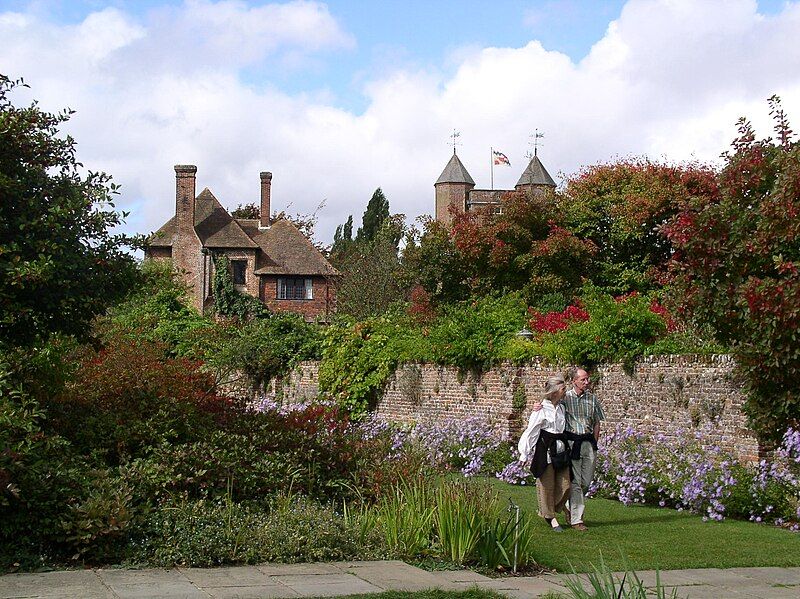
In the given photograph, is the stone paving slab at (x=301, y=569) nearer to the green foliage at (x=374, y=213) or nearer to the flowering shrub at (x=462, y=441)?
the flowering shrub at (x=462, y=441)

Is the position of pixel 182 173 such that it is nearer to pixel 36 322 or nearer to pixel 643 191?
pixel 643 191

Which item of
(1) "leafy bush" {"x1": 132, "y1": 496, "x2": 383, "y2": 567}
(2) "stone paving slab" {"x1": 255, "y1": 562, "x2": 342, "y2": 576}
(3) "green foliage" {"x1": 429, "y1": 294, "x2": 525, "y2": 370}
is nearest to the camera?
(2) "stone paving slab" {"x1": 255, "y1": 562, "x2": 342, "y2": 576}

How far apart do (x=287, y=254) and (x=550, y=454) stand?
49.5 m

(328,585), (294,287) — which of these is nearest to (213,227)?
(294,287)

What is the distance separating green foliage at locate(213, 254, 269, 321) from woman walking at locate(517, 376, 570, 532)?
4203cm

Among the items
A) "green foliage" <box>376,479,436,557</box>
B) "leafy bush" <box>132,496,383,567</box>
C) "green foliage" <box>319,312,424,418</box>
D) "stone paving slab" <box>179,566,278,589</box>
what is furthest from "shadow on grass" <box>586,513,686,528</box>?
"green foliage" <box>319,312,424,418</box>

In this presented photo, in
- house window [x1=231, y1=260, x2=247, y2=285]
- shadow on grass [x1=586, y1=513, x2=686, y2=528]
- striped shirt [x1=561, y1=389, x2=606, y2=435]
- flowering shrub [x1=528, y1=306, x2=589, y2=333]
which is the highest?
house window [x1=231, y1=260, x2=247, y2=285]

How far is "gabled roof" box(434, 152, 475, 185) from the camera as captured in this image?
62.1 metres

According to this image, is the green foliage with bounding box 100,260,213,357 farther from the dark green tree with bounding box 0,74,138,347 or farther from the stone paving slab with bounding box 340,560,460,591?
the stone paving slab with bounding box 340,560,460,591

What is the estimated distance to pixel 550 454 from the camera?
11805 millimetres

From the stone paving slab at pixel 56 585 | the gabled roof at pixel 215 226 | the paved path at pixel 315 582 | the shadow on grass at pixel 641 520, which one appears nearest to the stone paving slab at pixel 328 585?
the paved path at pixel 315 582

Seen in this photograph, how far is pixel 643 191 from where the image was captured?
3212cm

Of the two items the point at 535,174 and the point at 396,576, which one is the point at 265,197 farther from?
the point at 396,576

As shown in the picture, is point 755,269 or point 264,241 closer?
point 755,269
